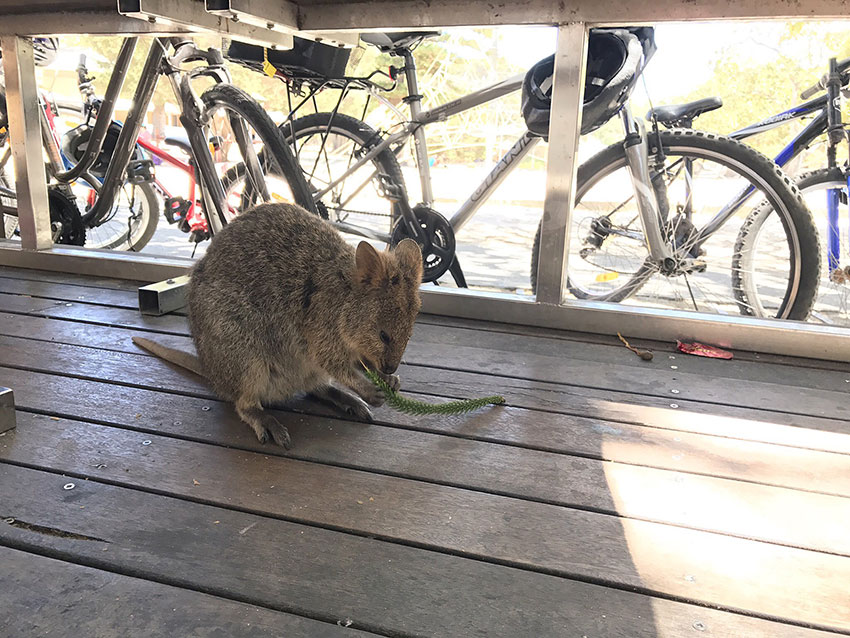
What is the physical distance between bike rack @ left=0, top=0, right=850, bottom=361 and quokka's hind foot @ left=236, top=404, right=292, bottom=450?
1.23 metres

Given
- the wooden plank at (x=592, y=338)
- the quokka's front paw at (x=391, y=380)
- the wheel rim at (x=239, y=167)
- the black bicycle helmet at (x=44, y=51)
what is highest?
the black bicycle helmet at (x=44, y=51)

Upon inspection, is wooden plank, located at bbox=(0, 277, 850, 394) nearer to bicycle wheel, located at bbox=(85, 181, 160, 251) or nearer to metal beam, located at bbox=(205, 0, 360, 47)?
metal beam, located at bbox=(205, 0, 360, 47)

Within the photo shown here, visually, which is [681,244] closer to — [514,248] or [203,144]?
[203,144]

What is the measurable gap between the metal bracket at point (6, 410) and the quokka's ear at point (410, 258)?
110 cm

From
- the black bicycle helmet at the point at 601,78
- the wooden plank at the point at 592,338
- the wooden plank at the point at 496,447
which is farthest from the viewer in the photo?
the black bicycle helmet at the point at 601,78

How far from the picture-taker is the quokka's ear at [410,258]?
201cm

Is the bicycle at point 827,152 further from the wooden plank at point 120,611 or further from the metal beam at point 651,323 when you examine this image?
the wooden plank at point 120,611

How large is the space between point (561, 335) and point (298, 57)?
1.81 meters

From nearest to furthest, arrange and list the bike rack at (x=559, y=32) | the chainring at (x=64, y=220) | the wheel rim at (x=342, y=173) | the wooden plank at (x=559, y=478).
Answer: the wooden plank at (x=559, y=478), the bike rack at (x=559, y=32), the wheel rim at (x=342, y=173), the chainring at (x=64, y=220)

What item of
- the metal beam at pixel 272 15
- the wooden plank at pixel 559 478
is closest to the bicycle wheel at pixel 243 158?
the metal beam at pixel 272 15

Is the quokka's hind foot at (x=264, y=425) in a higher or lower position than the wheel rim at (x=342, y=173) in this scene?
lower

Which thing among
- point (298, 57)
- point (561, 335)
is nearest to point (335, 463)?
point (561, 335)

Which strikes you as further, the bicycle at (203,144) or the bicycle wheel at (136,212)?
the bicycle wheel at (136,212)

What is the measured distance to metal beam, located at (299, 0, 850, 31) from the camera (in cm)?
232
